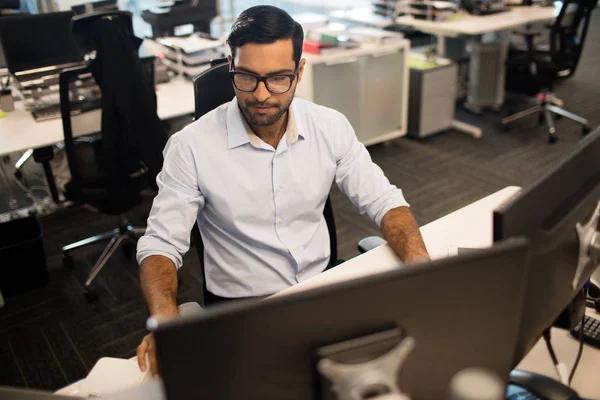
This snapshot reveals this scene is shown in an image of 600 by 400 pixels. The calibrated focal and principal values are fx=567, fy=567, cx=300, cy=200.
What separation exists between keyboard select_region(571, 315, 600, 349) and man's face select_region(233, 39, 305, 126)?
87 cm

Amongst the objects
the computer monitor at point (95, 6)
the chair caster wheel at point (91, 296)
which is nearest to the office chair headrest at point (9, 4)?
the computer monitor at point (95, 6)

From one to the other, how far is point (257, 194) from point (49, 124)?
5.39 feet

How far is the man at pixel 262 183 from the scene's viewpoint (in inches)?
56.1

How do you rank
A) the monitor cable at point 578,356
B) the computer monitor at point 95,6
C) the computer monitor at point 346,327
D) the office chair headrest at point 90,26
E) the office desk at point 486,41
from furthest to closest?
the office desk at point 486,41 < the computer monitor at point 95,6 < the office chair headrest at point 90,26 < the monitor cable at point 578,356 < the computer monitor at point 346,327

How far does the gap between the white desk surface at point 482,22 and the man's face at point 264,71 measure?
110 inches

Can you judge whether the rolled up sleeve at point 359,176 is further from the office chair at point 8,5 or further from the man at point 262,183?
the office chair at point 8,5

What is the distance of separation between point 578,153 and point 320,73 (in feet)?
9.27

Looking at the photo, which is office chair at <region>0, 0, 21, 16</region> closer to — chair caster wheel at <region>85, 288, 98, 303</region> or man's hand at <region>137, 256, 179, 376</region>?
chair caster wheel at <region>85, 288, 98, 303</region>

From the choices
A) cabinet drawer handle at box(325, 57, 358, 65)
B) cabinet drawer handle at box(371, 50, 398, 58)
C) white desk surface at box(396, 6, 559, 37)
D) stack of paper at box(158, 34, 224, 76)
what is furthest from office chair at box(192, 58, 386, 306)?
white desk surface at box(396, 6, 559, 37)

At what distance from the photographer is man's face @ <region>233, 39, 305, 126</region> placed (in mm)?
1413

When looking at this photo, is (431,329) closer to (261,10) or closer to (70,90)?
(261,10)

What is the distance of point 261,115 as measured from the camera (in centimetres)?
147

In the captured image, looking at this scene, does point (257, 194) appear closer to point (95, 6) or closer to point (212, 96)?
point (212, 96)

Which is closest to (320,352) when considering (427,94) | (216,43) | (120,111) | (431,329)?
(431,329)
